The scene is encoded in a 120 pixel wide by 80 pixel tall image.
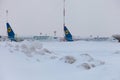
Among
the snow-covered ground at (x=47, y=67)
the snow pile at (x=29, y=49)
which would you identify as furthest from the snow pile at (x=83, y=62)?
the snow pile at (x=29, y=49)

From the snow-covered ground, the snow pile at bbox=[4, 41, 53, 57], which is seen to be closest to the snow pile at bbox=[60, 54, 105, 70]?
the snow-covered ground

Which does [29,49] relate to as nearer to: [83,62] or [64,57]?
[64,57]

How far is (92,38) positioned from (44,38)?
14.4 feet

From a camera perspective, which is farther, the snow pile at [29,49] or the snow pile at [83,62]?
the snow pile at [29,49]

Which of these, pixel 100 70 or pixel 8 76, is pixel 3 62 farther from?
pixel 100 70

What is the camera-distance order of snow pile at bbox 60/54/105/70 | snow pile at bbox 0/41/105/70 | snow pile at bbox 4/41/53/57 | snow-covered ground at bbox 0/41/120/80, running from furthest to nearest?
1. snow pile at bbox 4/41/53/57
2. snow pile at bbox 0/41/105/70
3. snow pile at bbox 60/54/105/70
4. snow-covered ground at bbox 0/41/120/80

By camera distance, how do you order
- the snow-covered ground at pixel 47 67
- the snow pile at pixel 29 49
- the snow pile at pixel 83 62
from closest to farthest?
the snow-covered ground at pixel 47 67 < the snow pile at pixel 83 62 < the snow pile at pixel 29 49

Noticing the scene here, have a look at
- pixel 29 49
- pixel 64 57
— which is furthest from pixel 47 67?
pixel 29 49

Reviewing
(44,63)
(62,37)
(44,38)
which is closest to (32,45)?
(44,63)

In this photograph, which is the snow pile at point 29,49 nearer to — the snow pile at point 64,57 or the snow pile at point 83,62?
the snow pile at point 64,57

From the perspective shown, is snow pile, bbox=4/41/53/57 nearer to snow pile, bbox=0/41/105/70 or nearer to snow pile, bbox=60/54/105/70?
snow pile, bbox=0/41/105/70

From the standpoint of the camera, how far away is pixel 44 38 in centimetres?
2861

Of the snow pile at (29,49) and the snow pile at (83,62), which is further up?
the snow pile at (29,49)

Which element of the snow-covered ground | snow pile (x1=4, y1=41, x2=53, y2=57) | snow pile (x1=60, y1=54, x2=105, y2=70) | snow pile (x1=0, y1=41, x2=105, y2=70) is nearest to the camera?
the snow-covered ground
